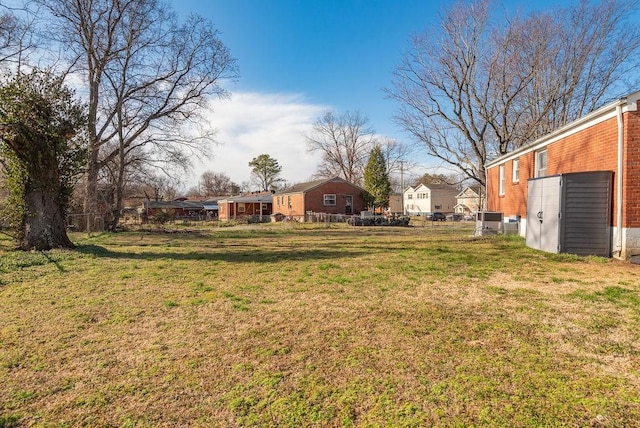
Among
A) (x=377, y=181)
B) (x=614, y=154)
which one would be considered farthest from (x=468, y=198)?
(x=614, y=154)

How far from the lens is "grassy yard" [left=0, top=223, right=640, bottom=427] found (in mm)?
2520

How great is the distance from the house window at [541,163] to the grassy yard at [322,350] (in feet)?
20.5

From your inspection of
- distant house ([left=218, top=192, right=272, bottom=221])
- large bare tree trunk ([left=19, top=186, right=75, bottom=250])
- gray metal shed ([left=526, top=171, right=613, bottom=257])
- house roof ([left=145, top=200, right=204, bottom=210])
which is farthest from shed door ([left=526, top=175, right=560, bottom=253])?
house roof ([left=145, top=200, right=204, bottom=210])

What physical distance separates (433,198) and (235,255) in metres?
54.5

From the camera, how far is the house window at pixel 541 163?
41.1 feet

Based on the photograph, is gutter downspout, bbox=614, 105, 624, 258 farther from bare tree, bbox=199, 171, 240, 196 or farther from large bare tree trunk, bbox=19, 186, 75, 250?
bare tree, bbox=199, 171, 240, 196

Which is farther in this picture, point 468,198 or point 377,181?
point 468,198

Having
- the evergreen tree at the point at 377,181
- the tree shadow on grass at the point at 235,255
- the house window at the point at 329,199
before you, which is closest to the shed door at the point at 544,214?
the tree shadow on grass at the point at 235,255

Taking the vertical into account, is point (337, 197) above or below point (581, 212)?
above

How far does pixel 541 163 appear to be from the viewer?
12867 mm

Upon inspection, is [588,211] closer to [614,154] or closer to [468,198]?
[614,154]

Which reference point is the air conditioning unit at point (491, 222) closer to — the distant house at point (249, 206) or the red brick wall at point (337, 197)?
the red brick wall at point (337, 197)

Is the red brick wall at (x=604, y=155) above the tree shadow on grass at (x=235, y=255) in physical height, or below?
above

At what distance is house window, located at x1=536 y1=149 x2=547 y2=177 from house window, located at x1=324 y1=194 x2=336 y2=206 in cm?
2394
